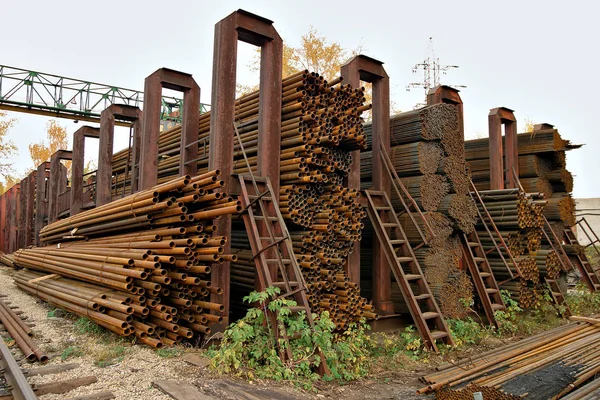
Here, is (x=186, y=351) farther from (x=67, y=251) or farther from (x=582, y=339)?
(x=582, y=339)

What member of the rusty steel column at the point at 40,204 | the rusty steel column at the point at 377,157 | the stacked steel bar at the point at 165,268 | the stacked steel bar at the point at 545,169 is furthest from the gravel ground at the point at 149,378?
the rusty steel column at the point at 40,204

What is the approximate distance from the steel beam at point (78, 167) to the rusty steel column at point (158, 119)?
6.84 metres

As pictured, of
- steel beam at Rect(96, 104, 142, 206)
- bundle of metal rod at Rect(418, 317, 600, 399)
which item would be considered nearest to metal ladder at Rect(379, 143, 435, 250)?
bundle of metal rod at Rect(418, 317, 600, 399)

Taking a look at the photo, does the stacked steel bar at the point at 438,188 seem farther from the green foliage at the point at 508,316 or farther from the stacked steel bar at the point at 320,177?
the stacked steel bar at the point at 320,177

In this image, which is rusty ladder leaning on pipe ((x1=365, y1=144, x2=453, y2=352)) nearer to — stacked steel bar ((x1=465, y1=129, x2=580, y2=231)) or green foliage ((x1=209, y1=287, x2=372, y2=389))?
green foliage ((x1=209, y1=287, x2=372, y2=389))

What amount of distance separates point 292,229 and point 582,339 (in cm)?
519

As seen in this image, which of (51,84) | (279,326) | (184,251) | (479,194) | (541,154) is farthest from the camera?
(51,84)

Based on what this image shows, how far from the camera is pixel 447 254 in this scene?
371 inches

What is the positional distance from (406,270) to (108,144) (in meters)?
9.95

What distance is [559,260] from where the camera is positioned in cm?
1201

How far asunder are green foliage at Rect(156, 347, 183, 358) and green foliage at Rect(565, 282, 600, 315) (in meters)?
9.91

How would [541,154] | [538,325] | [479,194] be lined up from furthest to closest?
[541,154]
[479,194]
[538,325]

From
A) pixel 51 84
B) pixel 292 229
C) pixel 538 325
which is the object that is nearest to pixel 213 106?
pixel 292 229

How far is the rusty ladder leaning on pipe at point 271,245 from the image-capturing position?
618 cm
